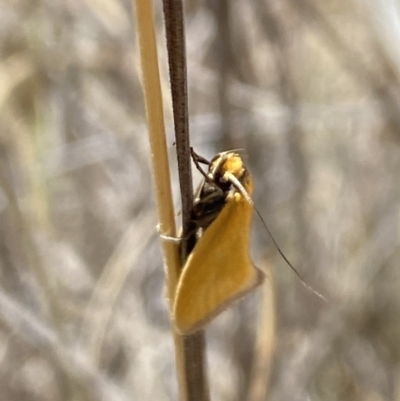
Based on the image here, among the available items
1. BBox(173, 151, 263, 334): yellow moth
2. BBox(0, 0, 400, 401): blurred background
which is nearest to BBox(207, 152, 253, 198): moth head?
BBox(173, 151, 263, 334): yellow moth

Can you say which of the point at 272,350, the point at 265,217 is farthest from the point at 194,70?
the point at 272,350

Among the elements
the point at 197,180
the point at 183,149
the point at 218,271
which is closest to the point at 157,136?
the point at 183,149

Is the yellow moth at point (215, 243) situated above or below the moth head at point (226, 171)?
below

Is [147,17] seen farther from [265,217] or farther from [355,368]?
[355,368]

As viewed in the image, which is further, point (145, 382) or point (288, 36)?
point (145, 382)

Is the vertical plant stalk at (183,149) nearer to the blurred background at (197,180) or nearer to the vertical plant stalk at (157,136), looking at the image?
the vertical plant stalk at (157,136)

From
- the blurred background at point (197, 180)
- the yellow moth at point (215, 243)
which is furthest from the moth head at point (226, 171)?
the blurred background at point (197, 180)
